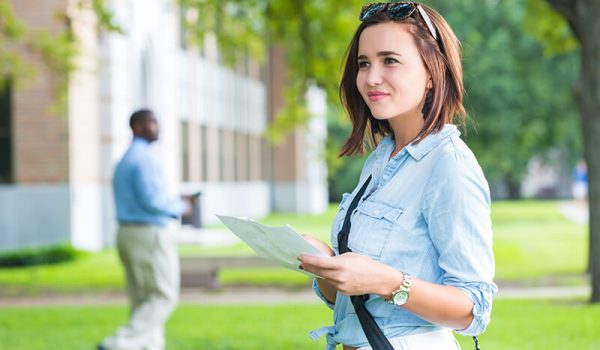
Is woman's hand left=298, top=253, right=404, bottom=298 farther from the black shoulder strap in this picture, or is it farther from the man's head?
the man's head

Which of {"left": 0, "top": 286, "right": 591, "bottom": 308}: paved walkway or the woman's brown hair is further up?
the woman's brown hair

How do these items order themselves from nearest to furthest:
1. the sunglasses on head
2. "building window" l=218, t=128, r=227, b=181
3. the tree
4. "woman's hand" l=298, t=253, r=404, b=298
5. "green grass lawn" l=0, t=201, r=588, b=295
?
"woman's hand" l=298, t=253, r=404, b=298
the sunglasses on head
the tree
"green grass lawn" l=0, t=201, r=588, b=295
"building window" l=218, t=128, r=227, b=181

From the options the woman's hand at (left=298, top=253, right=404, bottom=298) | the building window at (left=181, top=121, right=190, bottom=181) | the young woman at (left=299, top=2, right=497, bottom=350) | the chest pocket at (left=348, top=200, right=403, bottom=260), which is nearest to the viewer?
the woman's hand at (left=298, top=253, right=404, bottom=298)

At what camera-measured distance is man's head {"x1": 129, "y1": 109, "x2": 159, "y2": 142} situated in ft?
29.2

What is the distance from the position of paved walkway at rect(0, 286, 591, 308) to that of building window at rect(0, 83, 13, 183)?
24.5 feet

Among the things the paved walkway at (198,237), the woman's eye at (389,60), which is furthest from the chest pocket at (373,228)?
the paved walkway at (198,237)

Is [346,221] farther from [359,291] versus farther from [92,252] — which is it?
[92,252]

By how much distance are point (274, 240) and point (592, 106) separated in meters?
10.7

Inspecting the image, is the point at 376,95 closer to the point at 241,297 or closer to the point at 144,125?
the point at 144,125

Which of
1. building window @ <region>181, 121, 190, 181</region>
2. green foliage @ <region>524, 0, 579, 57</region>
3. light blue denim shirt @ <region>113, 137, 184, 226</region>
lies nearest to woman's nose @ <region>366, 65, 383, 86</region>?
light blue denim shirt @ <region>113, 137, 184, 226</region>

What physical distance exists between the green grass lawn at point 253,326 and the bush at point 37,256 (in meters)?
6.67

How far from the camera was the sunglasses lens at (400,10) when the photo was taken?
2.90 meters

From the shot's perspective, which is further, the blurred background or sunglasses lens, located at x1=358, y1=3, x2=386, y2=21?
the blurred background

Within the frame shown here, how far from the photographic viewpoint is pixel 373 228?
9.23 ft
